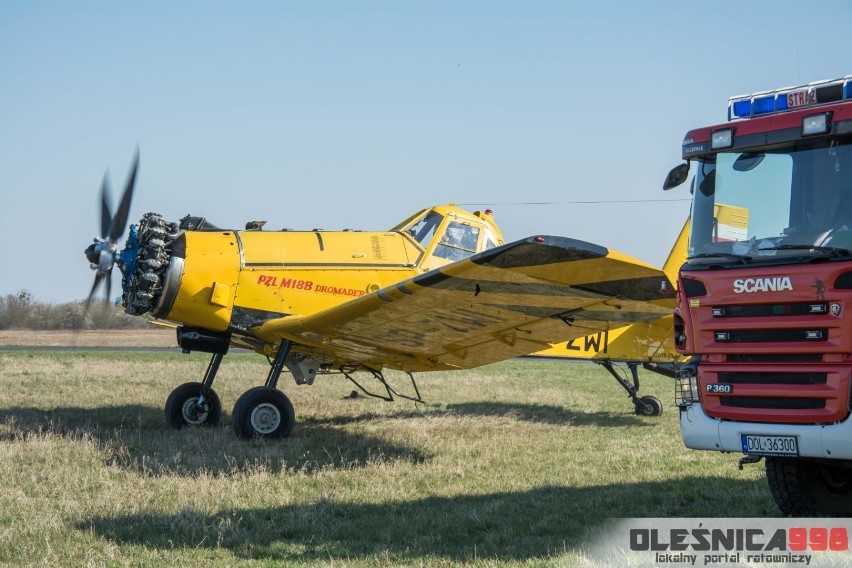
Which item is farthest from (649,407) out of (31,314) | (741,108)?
(31,314)

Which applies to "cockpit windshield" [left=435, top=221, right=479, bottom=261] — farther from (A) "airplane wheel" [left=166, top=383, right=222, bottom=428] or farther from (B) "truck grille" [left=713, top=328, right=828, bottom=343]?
(B) "truck grille" [left=713, top=328, right=828, bottom=343]

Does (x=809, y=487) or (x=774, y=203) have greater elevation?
(x=774, y=203)

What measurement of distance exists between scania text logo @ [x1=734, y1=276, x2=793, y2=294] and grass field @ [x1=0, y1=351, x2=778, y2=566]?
6.56 ft

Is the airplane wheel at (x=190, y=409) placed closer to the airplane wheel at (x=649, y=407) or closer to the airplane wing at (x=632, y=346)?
the airplane wing at (x=632, y=346)

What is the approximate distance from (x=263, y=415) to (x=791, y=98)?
6.97m

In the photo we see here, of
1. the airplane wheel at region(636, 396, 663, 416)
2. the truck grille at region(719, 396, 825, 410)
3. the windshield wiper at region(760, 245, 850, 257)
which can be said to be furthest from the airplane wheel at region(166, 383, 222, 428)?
the windshield wiper at region(760, 245, 850, 257)

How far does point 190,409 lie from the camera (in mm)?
11930

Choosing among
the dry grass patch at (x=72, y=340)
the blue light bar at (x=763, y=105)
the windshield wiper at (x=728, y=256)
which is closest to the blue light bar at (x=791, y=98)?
the blue light bar at (x=763, y=105)

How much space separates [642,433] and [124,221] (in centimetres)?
783

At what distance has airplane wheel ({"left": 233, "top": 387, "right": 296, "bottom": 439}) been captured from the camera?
10172 millimetres

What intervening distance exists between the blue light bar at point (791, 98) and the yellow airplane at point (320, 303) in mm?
2162

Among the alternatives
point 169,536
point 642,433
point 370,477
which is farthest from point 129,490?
point 642,433

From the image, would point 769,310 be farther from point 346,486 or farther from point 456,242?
point 456,242

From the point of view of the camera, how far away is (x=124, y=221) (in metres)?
11.8
